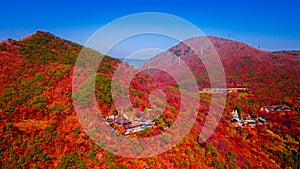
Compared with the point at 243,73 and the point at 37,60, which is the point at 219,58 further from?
the point at 37,60

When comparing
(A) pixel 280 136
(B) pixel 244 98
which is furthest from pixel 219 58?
(A) pixel 280 136

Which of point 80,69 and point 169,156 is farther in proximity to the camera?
point 80,69

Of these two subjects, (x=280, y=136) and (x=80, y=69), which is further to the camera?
(x=280, y=136)

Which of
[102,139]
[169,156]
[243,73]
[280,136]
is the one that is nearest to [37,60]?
[102,139]

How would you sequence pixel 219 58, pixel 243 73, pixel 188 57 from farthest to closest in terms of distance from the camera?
1. pixel 188 57
2. pixel 219 58
3. pixel 243 73

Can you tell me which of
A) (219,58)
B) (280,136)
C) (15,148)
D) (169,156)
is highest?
(219,58)

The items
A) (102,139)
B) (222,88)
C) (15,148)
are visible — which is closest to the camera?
(15,148)

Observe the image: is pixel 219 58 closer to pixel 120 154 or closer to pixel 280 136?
pixel 280 136

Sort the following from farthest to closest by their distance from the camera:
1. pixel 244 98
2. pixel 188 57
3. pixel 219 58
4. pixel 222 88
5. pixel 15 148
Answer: pixel 188 57 → pixel 219 58 → pixel 222 88 → pixel 244 98 → pixel 15 148

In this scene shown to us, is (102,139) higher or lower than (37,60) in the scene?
lower
